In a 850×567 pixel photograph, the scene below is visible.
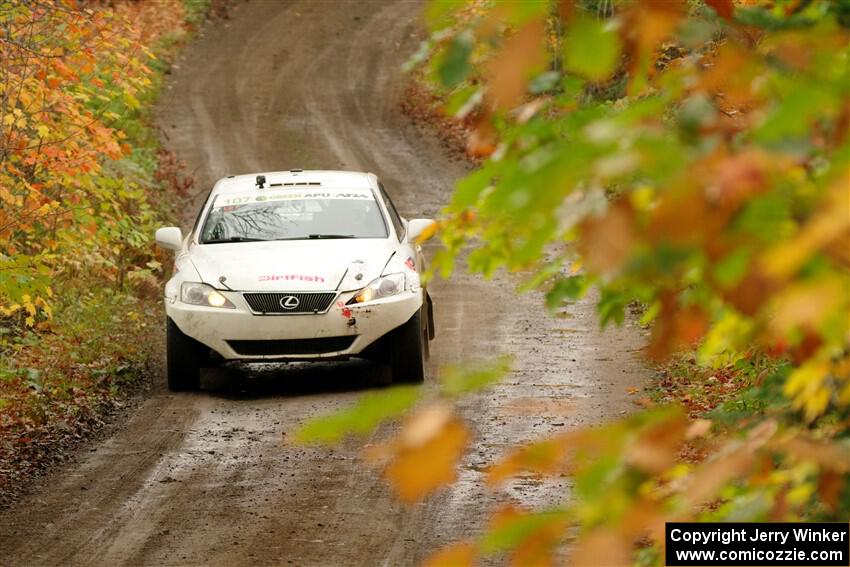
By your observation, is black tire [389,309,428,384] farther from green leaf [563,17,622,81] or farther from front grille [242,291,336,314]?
green leaf [563,17,622,81]

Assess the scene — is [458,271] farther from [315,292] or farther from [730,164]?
[730,164]

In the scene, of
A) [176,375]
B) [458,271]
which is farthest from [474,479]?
[458,271]

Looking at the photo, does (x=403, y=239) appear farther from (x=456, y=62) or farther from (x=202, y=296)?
(x=456, y=62)

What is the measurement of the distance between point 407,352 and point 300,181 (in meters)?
2.34

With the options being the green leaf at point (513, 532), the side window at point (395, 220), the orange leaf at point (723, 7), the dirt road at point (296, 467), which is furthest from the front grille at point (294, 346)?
the green leaf at point (513, 532)

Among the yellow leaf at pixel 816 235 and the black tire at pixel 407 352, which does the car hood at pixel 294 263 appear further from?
the yellow leaf at pixel 816 235

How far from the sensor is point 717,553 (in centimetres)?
275

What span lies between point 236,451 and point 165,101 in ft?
68.9

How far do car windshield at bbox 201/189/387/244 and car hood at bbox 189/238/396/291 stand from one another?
0.60 ft

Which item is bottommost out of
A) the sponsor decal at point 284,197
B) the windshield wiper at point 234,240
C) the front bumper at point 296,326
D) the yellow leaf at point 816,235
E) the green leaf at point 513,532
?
the front bumper at point 296,326

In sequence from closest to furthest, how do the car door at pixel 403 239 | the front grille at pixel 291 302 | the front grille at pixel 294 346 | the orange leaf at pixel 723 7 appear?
the orange leaf at pixel 723 7
the front grille at pixel 291 302
the front grille at pixel 294 346
the car door at pixel 403 239

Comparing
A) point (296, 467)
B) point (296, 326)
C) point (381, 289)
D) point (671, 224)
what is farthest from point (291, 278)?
point (671, 224)

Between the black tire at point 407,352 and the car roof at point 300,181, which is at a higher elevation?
the car roof at point 300,181

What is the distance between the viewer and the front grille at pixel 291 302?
32.4ft
